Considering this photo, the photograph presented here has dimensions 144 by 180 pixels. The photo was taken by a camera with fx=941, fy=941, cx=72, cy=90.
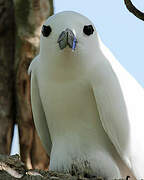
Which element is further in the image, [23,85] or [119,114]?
[23,85]

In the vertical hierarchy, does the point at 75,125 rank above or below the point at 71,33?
below

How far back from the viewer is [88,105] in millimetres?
6965

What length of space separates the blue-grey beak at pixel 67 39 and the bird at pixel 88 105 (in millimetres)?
23

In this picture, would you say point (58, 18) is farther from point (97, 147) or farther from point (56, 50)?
point (97, 147)

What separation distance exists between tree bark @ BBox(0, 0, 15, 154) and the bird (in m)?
2.30

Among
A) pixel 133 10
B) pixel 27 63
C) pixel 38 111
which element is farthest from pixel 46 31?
pixel 27 63

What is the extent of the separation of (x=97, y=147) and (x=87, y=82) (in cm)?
48

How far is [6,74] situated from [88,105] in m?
2.71

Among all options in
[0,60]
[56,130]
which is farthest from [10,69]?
[56,130]

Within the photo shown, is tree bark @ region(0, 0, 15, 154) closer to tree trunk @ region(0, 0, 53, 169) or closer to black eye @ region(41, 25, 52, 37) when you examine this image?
tree trunk @ region(0, 0, 53, 169)

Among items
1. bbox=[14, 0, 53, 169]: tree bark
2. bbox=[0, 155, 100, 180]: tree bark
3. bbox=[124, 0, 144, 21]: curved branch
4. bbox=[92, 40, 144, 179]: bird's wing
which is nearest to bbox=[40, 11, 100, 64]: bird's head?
bbox=[92, 40, 144, 179]: bird's wing

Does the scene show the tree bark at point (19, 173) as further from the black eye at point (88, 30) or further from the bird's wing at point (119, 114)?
the black eye at point (88, 30)

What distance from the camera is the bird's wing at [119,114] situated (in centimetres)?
685

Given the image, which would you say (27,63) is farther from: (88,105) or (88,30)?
(88,30)
